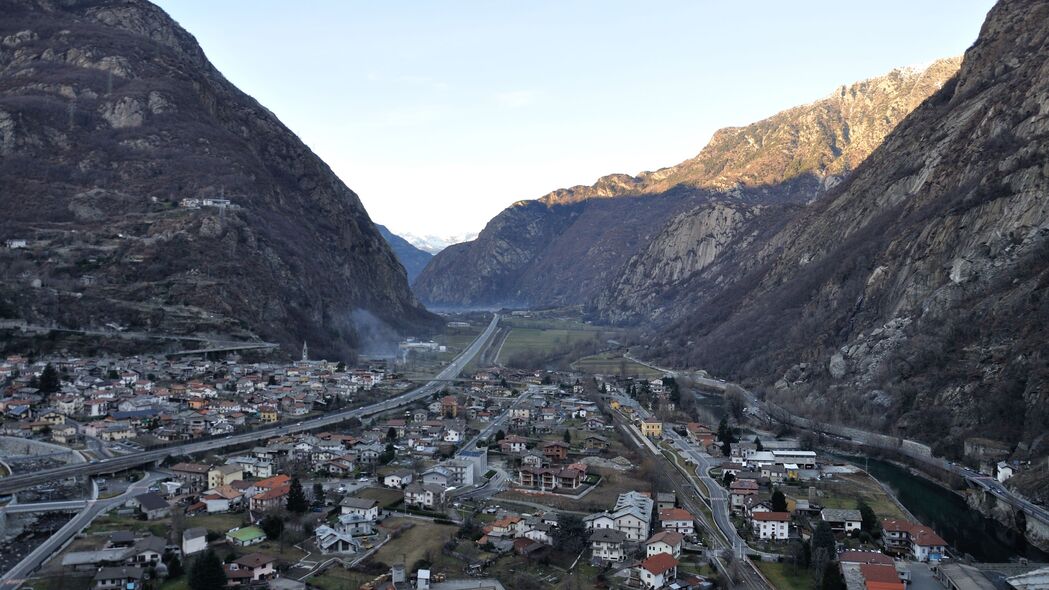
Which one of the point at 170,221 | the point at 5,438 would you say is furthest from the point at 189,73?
the point at 5,438

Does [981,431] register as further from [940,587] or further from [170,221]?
[170,221]

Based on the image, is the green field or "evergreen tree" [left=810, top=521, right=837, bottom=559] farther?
the green field

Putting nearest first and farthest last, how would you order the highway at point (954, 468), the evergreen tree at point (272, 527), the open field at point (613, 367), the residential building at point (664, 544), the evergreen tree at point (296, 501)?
the residential building at point (664, 544), the evergreen tree at point (272, 527), the evergreen tree at point (296, 501), the highway at point (954, 468), the open field at point (613, 367)

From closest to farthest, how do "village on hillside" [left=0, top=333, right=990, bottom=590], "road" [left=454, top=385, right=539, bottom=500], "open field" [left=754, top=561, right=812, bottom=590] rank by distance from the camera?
"open field" [left=754, top=561, right=812, bottom=590] < "village on hillside" [left=0, top=333, right=990, bottom=590] < "road" [left=454, top=385, right=539, bottom=500]

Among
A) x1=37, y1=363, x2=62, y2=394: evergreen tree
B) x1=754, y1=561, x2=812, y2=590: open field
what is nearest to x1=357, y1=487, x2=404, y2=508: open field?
x1=754, y1=561, x2=812, y2=590: open field

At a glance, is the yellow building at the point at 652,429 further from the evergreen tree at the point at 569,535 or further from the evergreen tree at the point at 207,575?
the evergreen tree at the point at 207,575

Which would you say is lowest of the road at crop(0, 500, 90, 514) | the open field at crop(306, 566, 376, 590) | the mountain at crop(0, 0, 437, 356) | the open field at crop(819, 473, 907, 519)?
the open field at crop(819, 473, 907, 519)

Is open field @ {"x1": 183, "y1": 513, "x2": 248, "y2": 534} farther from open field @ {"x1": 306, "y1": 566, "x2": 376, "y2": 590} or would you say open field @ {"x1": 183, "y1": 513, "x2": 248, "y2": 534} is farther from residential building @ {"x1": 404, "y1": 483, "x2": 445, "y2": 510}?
residential building @ {"x1": 404, "y1": 483, "x2": 445, "y2": 510}

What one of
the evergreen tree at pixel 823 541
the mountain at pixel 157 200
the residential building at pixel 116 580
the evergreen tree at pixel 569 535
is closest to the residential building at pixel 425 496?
the evergreen tree at pixel 569 535
